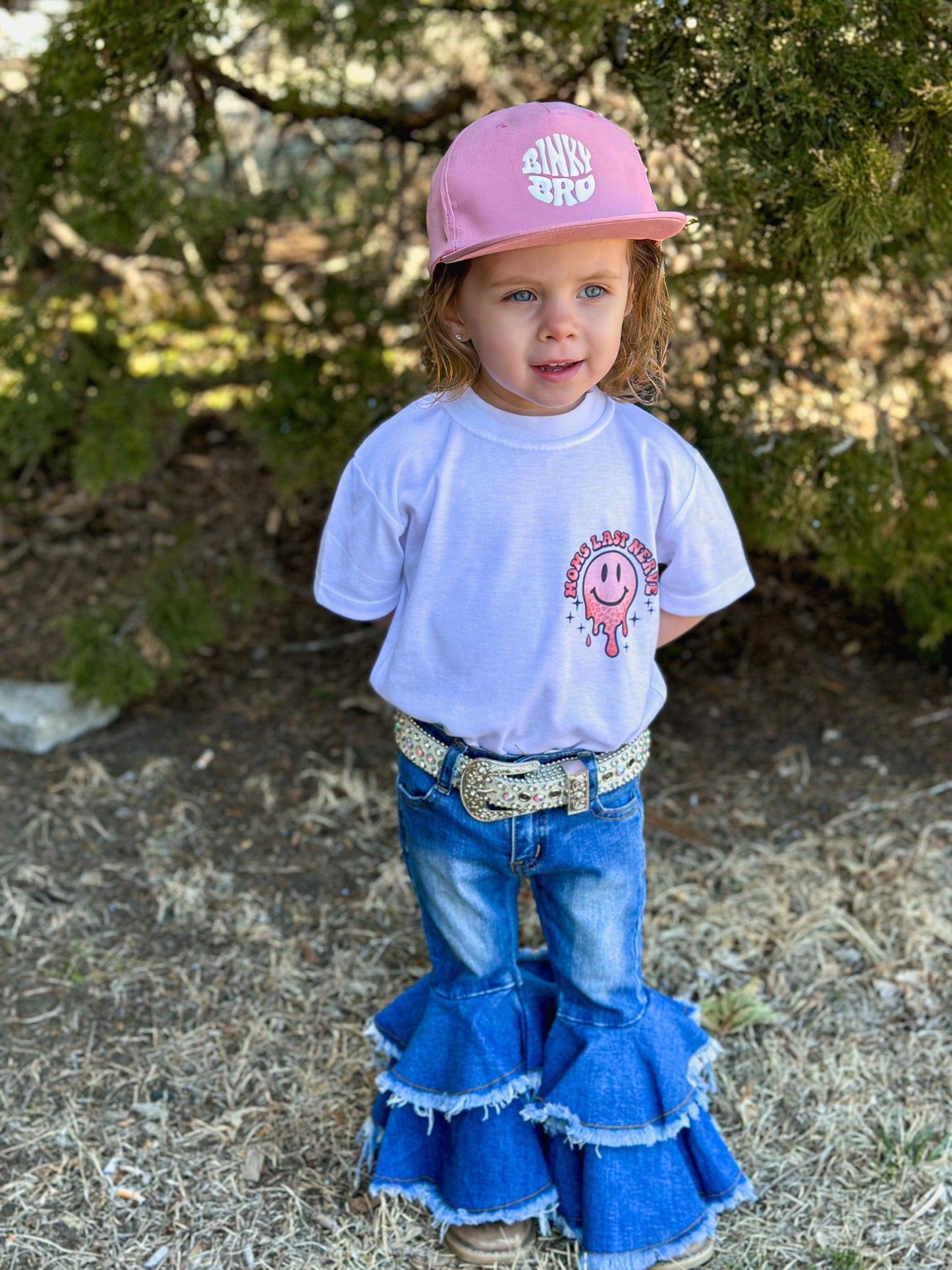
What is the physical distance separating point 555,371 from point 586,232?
18 centimetres

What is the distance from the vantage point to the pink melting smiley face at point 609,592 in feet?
5.89

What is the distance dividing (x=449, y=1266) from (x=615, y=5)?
2080mm

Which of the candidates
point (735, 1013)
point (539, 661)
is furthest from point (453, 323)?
point (735, 1013)

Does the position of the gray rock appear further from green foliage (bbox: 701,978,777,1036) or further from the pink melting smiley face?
the pink melting smiley face

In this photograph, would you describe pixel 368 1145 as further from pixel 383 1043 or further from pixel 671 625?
pixel 671 625

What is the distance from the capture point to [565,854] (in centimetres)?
192

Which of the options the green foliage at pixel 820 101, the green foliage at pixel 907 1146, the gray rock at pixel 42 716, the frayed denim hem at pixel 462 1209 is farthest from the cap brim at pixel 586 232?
the gray rock at pixel 42 716

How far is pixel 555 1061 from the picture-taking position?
6.84ft

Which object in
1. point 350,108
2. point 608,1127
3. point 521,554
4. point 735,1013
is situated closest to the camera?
point 521,554

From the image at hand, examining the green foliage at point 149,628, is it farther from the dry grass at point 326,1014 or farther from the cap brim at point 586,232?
the cap brim at point 586,232

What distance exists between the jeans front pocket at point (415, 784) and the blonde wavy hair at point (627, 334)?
1.84 ft

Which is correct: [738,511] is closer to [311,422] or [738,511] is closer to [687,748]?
[687,748]

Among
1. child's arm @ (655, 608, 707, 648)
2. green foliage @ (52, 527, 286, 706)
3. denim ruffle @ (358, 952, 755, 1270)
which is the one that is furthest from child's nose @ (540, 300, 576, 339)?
green foliage @ (52, 527, 286, 706)

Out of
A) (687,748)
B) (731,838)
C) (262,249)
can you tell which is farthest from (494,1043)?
(262,249)
